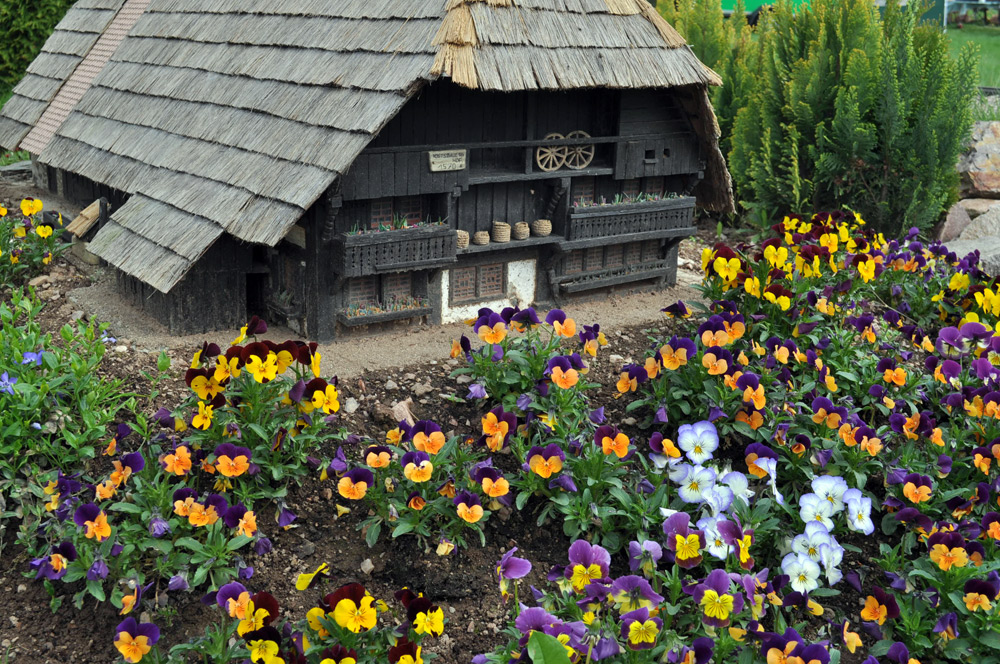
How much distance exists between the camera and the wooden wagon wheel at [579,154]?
6.96 meters

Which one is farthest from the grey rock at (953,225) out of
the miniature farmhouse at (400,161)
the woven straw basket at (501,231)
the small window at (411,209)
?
the small window at (411,209)

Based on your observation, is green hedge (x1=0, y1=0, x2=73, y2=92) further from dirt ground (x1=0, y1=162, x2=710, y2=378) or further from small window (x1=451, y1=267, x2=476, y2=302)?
small window (x1=451, y1=267, x2=476, y2=302)

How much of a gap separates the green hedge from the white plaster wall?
1006 cm

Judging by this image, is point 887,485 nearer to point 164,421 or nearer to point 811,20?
point 164,421

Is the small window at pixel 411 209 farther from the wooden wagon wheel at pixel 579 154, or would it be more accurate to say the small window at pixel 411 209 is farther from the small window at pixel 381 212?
the wooden wagon wheel at pixel 579 154

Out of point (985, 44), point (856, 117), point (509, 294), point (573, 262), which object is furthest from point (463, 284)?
point (985, 44)

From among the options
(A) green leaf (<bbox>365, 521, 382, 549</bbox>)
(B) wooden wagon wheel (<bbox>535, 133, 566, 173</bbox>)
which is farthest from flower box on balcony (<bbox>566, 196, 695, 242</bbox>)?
(A) green leaf (<bbox>365, 521, 382, 549</bbox>)

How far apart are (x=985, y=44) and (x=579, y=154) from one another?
18.8 meters

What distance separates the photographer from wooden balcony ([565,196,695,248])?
7.04 m

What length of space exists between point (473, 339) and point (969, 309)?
3.27m

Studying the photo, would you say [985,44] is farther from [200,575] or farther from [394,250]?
[200,575]

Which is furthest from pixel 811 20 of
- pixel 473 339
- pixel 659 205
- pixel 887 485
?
pixel 887 485

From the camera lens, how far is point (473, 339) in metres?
6.49

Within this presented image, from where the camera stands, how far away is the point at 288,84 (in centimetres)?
653
